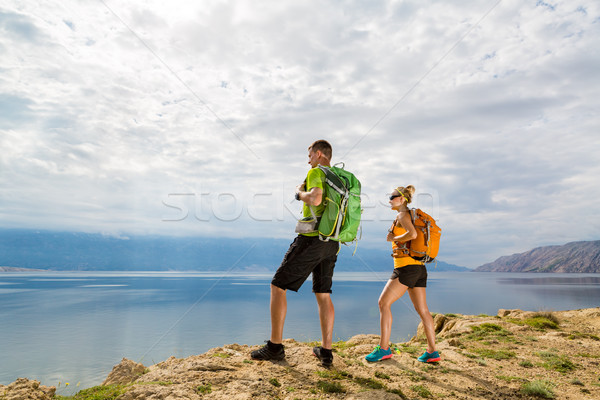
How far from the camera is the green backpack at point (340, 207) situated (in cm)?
466

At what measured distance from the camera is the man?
4.60 metres

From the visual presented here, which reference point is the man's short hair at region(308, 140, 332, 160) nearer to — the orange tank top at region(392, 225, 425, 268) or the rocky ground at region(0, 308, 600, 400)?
the orange tank top at region(392, 225, 425, 268)

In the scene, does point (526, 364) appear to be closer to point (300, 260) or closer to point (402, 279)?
point (402, 279)

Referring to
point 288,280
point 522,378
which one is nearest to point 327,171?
point 288,280

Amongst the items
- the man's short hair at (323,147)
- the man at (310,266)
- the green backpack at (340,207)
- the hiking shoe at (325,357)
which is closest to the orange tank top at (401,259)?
the green backpack at (340,207)

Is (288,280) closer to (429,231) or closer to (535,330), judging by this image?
(429,231)

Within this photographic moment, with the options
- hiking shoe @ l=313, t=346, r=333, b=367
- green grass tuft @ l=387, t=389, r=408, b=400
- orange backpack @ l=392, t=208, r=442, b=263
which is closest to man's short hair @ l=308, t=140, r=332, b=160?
orange backpack @ l=392, t=208, r=442, b=263

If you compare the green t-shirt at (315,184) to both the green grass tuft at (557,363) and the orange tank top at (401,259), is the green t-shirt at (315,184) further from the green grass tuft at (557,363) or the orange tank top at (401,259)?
the green grass tuft at (557,363)

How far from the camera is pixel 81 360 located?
34406mm

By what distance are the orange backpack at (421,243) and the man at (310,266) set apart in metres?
1.40

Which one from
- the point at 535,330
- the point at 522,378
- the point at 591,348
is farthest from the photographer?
the point at 535,330

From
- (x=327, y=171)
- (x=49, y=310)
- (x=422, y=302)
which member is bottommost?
(x=49, y=310)

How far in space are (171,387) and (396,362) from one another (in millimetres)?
3512

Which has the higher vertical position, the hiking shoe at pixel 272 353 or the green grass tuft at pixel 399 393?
the hiking shoe at pixel 272 353
